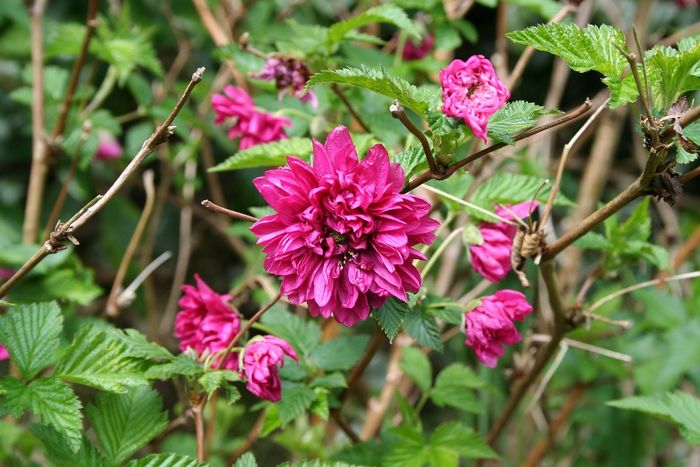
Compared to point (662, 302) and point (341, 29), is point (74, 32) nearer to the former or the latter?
point (341, 29)

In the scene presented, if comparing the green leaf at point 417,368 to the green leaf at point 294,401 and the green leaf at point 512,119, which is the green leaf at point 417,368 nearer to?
the green leaf at point 294,401

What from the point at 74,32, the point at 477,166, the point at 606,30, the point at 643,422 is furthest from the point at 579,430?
the point at 74,32

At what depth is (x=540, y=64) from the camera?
2064mm

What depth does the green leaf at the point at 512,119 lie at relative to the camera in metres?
0.68

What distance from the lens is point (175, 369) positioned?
780mm

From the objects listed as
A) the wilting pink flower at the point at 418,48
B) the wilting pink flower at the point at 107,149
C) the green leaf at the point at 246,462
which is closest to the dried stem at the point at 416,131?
the green leaf at the point at 246,462

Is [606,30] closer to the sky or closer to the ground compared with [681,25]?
closer to the sky

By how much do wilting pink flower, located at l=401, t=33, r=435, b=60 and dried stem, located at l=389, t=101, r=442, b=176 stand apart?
68cm

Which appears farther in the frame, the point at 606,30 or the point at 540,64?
the point at 540,64

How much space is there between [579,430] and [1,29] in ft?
5.69

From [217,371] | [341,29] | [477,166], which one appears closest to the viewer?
[217,371]

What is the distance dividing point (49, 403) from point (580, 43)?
0.64 meters

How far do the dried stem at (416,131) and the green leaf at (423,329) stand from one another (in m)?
0.19

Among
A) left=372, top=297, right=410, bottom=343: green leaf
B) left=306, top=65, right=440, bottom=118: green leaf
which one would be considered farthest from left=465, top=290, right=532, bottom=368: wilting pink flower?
left=306, top=65, right=440, bottom=118: green leaf
